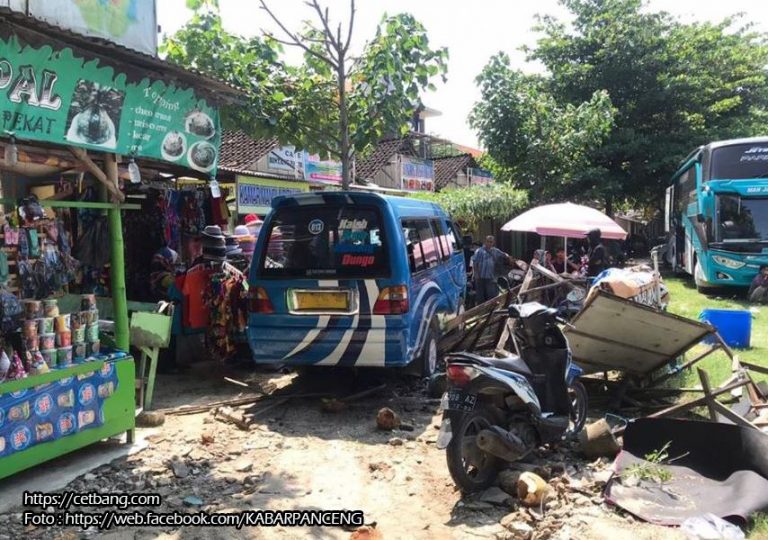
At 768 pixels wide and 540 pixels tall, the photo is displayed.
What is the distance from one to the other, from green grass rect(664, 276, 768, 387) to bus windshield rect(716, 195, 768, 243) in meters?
1.33

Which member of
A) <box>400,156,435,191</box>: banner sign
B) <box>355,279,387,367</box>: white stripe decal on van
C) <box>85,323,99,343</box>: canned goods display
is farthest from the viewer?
<box>400,156,435,191</box>: banner sign

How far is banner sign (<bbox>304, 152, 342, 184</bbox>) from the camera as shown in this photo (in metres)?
18.1

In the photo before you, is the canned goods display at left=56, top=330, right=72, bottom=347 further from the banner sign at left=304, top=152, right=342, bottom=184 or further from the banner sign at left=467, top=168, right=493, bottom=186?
the banner sign at left=467, top=168, right=493, bottom=186

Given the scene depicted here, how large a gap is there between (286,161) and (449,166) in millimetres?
15856

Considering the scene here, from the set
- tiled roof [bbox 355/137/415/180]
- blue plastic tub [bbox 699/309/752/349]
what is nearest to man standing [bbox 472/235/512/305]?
blue plastic tub [bbox 699/309/752/349]

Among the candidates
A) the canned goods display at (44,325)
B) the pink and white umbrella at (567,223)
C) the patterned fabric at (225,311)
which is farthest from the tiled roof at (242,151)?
the canned goods display at (44,325)

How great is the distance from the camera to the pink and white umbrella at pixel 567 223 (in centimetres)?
1092

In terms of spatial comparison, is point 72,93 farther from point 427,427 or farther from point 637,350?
point 637,350

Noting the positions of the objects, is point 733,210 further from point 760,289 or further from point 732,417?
point 732,417

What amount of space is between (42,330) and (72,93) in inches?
70.9

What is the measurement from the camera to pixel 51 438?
429cm

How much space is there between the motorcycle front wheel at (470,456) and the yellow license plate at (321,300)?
6.55 feet

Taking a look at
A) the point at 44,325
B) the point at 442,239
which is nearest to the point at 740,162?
the point at 442,239

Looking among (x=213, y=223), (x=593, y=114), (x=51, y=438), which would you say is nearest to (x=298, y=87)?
(x=213, y=223)
